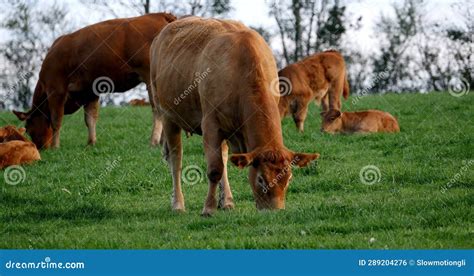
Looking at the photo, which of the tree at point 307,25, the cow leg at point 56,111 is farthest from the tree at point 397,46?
the cow leg at point 56,111

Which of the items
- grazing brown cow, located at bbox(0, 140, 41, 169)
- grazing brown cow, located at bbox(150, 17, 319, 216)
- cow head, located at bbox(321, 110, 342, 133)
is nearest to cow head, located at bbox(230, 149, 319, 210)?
grazing brown cow, located at bbox(150, 17, 319, 216)

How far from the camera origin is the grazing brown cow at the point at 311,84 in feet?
62.8

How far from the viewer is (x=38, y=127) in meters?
17.8

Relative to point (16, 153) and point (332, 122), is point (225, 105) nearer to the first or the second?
point (16, 153)

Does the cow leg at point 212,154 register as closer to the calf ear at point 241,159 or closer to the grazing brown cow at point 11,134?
the calf ear at point 241,159

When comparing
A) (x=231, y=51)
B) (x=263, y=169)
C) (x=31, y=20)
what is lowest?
(x=31, y=20)

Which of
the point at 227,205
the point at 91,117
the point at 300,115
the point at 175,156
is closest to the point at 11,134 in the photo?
the point at 91,117

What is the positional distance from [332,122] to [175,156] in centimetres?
765

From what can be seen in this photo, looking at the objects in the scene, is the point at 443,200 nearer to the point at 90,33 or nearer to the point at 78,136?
the point at 90,33

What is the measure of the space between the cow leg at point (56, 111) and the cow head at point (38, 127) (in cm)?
24

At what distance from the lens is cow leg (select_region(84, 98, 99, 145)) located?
57.0 feet

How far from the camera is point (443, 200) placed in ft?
31.0

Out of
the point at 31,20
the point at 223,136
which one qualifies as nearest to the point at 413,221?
the point at 223,136

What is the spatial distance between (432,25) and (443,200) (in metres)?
39.4
